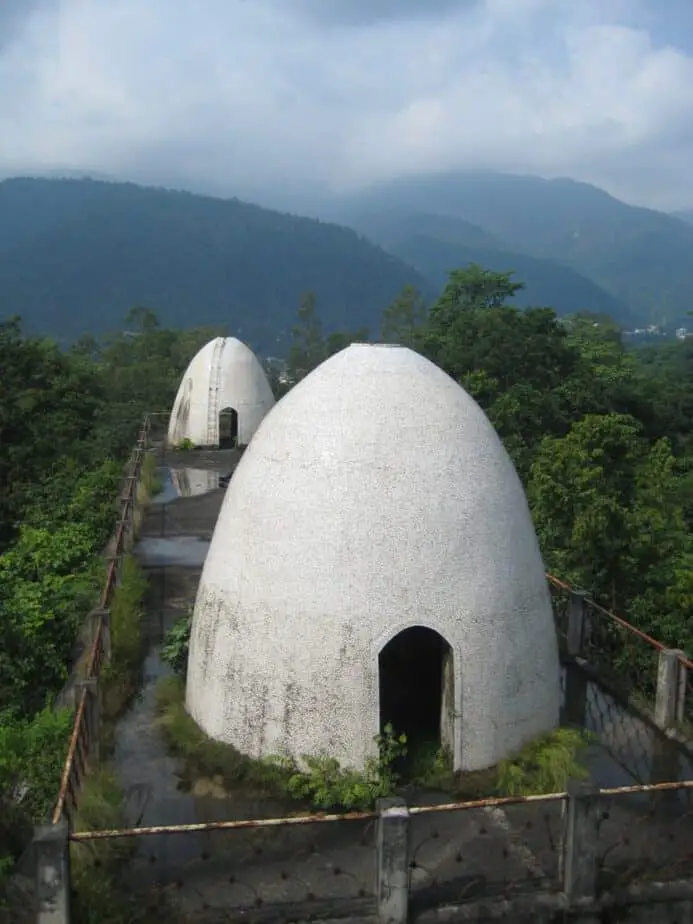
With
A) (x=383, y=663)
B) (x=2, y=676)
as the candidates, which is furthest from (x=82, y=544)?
(x=383, y=663)

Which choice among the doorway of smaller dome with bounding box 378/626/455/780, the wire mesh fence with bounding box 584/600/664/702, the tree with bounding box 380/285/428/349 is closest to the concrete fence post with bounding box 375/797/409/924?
the doorway of smaller dome with bounding box 378/626/455/780

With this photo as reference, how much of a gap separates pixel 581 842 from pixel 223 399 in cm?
2383

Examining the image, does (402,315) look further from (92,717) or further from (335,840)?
(335,840)

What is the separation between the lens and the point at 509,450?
24750mm

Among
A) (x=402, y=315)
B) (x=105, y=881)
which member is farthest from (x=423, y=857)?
(x=402, y=315)

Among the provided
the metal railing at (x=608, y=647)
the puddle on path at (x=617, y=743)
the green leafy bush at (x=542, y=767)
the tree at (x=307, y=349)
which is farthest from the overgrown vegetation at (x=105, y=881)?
the tree at (x=307, y=349)

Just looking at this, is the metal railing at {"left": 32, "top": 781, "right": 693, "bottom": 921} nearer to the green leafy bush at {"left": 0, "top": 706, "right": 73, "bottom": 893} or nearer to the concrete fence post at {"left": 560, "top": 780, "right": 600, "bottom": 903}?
the concrete fence post at {"left": 560, "top": 780, "right": 600, "bottom": 903}

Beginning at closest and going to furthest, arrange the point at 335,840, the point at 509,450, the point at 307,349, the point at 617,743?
the point at 335,840
the point at 617,743
the point at 509,450
the point at 307,349

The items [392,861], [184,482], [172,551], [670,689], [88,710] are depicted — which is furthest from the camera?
[184,482]

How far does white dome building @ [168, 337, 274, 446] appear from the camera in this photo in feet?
97.0

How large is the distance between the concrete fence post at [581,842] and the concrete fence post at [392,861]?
1.40 m

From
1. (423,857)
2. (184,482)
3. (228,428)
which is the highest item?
(228,428)

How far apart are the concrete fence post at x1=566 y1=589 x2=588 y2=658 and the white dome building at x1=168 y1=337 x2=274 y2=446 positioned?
60.8ft

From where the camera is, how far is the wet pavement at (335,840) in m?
7.20
